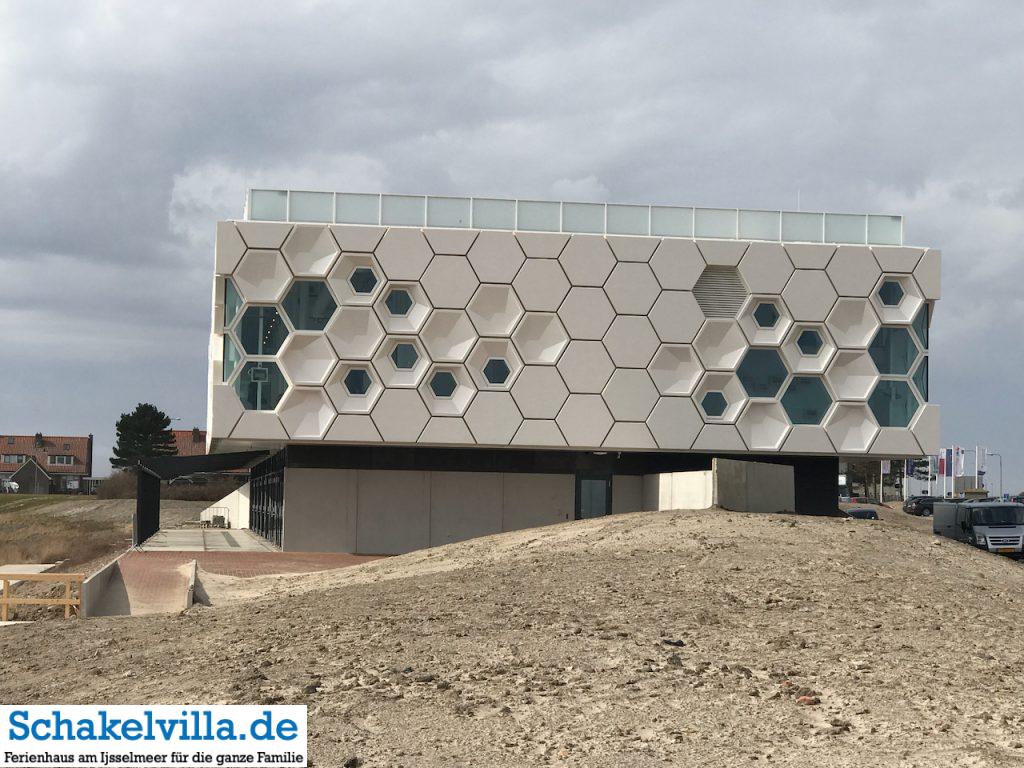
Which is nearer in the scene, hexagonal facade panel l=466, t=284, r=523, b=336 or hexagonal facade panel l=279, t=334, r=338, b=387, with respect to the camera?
hexagonal facade panel l=279, t=334, r=338, b=387

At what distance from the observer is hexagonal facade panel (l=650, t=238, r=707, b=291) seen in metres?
34.0

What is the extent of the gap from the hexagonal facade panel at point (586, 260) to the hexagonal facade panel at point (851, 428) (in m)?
Result: 8.22

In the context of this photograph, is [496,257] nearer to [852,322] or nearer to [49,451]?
[852,322]

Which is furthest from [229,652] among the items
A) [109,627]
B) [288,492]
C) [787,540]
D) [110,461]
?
[110,461]

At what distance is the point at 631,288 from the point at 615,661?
76.7ft

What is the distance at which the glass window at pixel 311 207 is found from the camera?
33.3 meters

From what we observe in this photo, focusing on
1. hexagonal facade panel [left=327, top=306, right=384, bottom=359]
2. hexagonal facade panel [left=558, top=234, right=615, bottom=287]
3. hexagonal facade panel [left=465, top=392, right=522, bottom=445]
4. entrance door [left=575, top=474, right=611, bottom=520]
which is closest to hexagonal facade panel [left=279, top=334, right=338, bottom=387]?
hexagonal facade panel [left=327, top=306, right=384, bottom=359]

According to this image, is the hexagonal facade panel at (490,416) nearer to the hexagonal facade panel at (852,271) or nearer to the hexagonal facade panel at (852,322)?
the hexagonal facade panel at (852,322)

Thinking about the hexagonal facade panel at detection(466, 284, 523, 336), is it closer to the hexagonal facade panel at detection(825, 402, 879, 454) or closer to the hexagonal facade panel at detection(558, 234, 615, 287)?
the hexagonal facade panel at detection(558, 234, 615, 287)

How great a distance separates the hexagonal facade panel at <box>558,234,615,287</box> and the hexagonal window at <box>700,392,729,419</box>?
4704 mm

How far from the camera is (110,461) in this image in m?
103

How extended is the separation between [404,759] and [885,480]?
367ft

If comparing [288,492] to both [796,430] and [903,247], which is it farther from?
[903,247]

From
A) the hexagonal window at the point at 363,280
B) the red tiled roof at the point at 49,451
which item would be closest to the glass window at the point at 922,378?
the hexagonal window at the point at 363,280
